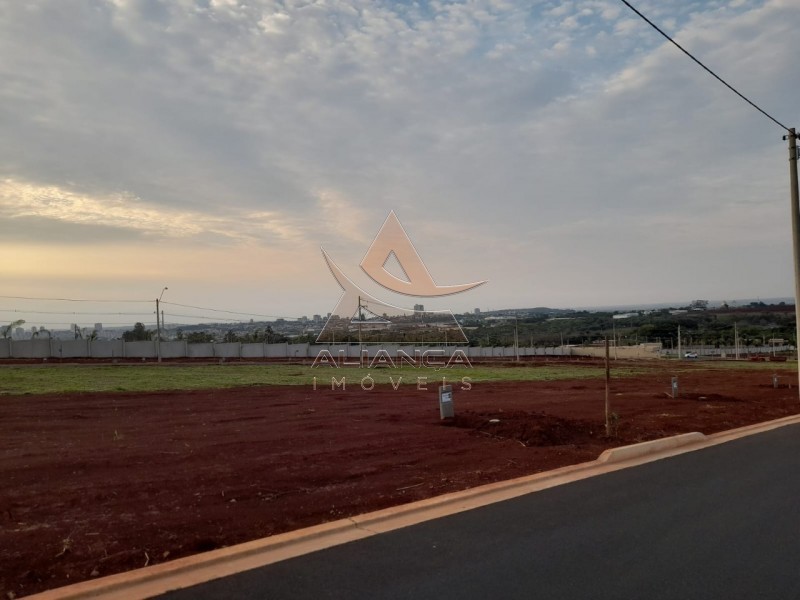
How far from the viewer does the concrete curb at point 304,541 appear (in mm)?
→ 5020

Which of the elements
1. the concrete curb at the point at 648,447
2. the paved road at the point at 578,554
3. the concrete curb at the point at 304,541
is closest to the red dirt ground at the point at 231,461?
the concrete curb at the point at 304,541

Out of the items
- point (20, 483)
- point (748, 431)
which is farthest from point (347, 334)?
point (20, 483)

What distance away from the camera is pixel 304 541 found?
629 centimetres

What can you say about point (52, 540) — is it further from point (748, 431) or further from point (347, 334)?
point (347, 334)

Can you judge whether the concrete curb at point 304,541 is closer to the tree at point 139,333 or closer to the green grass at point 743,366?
the green grass at point 743,366

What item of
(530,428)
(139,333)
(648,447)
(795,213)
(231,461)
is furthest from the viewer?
(139,333)

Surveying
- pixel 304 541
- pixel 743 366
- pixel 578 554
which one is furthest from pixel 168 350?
pixel 578 554

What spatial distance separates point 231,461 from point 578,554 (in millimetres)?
5817

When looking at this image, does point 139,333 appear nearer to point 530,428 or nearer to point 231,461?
point 530,428

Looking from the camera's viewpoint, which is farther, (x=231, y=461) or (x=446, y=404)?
(x=446, y=404)

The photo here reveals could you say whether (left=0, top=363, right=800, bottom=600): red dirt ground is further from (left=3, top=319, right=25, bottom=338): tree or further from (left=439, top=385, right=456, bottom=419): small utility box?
(left=3, top=319, right=25, bottom=338): tree

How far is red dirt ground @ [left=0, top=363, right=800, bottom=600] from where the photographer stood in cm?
613

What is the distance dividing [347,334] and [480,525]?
5973 centimetres

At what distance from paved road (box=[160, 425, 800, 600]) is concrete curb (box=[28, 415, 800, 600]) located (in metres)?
0.19
